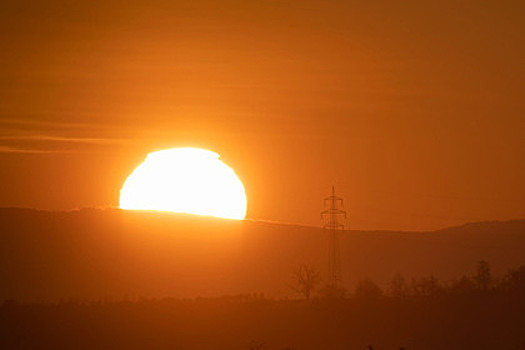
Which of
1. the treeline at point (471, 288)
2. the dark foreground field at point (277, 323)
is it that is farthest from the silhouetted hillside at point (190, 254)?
the treeline at point (471, 288)

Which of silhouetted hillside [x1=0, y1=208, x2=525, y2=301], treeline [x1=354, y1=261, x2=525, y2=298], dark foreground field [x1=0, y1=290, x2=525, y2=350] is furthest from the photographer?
silhouetted hillside [x1=0, y1=208, x2=525, y2=301]

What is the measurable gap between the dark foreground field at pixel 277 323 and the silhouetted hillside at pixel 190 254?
123ft

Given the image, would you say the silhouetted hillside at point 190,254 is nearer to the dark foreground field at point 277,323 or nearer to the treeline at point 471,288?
the dark foreground field at point 277,323

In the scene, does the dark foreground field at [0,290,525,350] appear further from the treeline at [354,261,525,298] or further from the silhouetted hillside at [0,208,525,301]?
the silhouetted hillside at [0,208,525,301]

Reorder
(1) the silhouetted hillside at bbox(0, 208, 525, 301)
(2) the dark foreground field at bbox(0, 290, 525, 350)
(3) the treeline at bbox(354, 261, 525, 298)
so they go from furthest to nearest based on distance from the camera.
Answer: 1. (1) the silhouetted hillside at bbox(0, 208, 525, 301)
2. (3) the treeline at bbox(354, 261, 525, 298)
3. (2) the dark foreground field at bbox(0, 290, 525, 350)

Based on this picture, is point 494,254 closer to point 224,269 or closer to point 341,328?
point 224,269

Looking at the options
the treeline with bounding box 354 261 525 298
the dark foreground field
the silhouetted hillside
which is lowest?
the dark foreground field

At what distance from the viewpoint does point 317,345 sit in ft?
190

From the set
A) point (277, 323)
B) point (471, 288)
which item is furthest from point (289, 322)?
point (471, 288)

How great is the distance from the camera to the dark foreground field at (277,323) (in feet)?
187

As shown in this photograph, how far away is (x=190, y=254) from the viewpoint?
13900cm

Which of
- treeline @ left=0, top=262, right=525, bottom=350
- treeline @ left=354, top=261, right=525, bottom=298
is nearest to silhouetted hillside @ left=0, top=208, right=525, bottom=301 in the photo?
treeline @ left=0, top=262, right=525, bottom=350

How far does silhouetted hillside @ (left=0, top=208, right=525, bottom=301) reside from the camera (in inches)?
4614

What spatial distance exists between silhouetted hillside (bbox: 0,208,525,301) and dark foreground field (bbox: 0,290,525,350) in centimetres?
3754
